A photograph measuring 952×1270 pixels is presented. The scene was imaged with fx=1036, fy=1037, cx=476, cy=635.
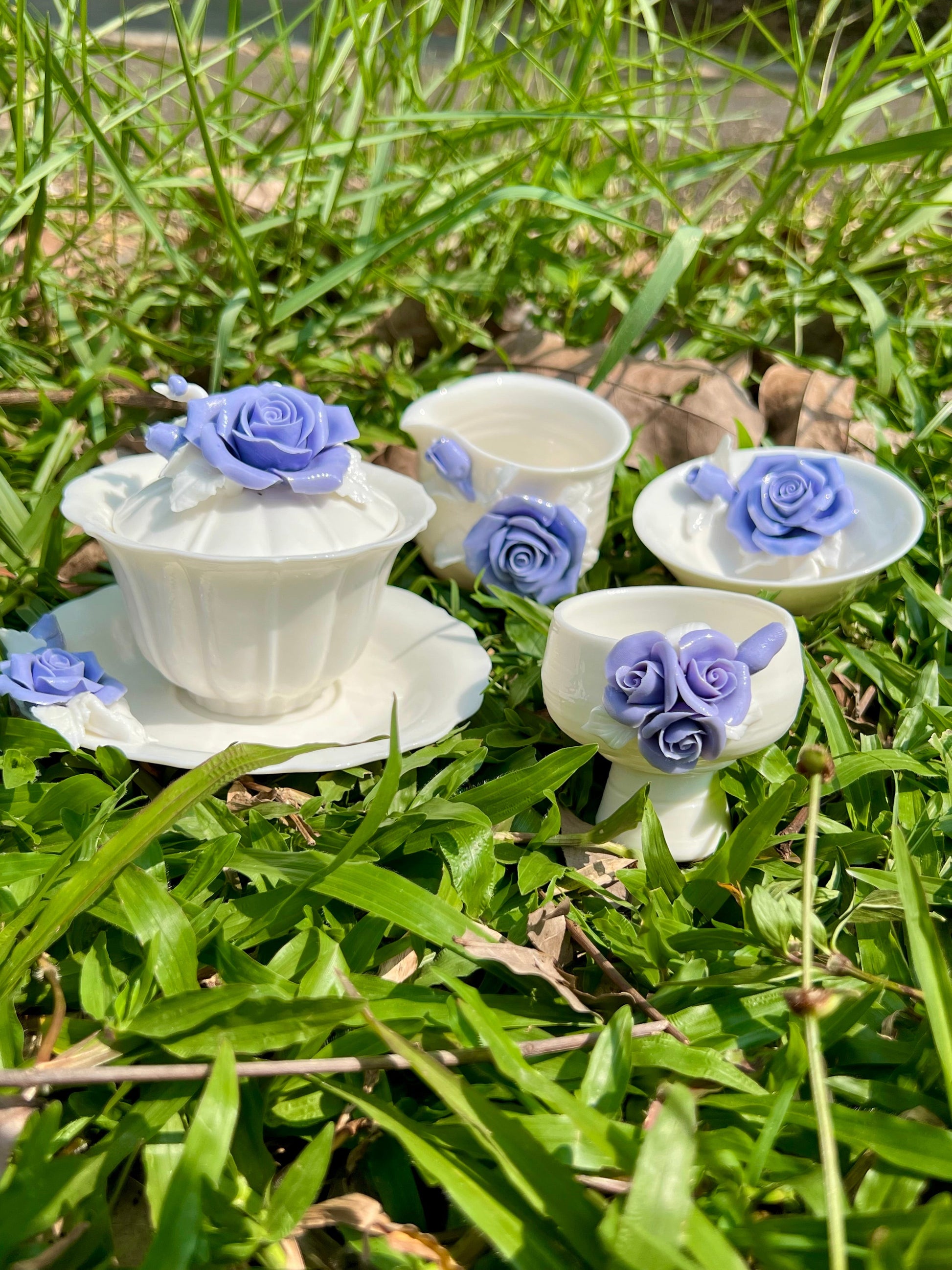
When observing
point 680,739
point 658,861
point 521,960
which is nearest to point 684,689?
point 680,739

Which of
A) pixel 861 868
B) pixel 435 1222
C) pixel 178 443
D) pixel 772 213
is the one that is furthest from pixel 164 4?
pixel 435 1222

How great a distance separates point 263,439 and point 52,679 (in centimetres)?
33

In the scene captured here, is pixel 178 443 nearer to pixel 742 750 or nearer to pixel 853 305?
pixel 742 750

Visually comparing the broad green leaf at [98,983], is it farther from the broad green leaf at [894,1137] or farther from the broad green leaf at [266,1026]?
the broad green leaf at [894,1137]

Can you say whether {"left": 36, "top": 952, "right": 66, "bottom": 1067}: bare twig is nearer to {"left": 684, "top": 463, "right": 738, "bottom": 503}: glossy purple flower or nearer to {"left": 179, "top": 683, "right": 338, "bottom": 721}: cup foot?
{"left": 179, "top": 683, "right": 338, "bottom": 721}: cup foot

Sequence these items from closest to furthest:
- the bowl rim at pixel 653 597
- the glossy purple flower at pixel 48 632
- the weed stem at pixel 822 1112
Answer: the weed stem at pixel 822 1112 → the bowl rim at pixel 653 597 → the glossy purple flower at pixel 48 632

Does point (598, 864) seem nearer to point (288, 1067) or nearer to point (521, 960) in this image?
point (521, 960)

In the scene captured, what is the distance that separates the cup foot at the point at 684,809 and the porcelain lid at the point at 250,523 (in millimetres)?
372

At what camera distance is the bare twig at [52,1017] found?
72cm

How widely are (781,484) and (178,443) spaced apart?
792mm

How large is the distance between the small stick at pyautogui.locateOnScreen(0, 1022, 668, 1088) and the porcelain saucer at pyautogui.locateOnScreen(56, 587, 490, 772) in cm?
35

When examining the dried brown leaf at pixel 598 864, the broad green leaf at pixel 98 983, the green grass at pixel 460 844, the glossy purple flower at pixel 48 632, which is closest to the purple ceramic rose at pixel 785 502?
the green grass at pixel 460 844

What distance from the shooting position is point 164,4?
1.56 m

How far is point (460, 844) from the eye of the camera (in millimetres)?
959
